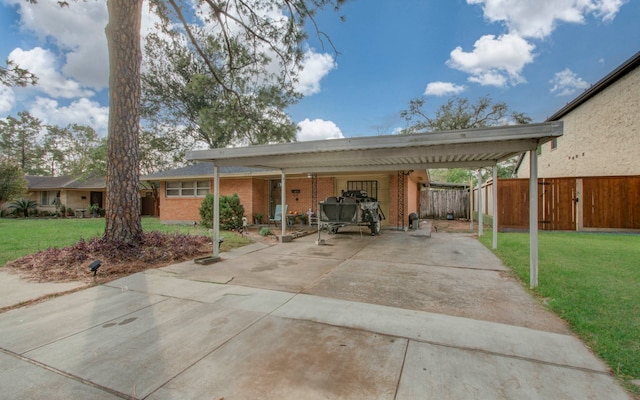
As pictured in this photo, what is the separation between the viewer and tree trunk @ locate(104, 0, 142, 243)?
6.71 meters

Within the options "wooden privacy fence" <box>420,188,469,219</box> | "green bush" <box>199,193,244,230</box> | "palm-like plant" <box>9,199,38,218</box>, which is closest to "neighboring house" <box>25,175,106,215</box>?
"palm-like plant" <box>9,199,38,218</box>

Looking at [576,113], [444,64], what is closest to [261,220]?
[444,64]

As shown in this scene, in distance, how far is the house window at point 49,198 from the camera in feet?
83.3

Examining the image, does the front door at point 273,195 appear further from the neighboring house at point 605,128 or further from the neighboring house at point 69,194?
the neighboring house at point 69,194

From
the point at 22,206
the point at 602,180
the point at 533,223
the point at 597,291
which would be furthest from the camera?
the point at 22,206

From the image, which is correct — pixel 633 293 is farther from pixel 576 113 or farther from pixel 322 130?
pixel 322 130

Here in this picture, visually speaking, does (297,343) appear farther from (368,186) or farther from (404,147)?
(368,186)

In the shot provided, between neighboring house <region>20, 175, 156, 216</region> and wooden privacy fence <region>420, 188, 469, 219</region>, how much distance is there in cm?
2248

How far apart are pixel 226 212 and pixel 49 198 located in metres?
24.1

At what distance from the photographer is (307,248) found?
8391 mm

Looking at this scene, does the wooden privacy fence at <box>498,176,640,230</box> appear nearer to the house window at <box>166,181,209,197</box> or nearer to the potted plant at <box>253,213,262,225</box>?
the potted plant at <box>253,213,262,225</box>

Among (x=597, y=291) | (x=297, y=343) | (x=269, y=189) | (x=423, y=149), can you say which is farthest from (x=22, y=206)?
(x=597, y=291)

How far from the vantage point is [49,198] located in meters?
25.7

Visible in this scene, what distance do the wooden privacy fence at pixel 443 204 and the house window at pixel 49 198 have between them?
30.6 metres
